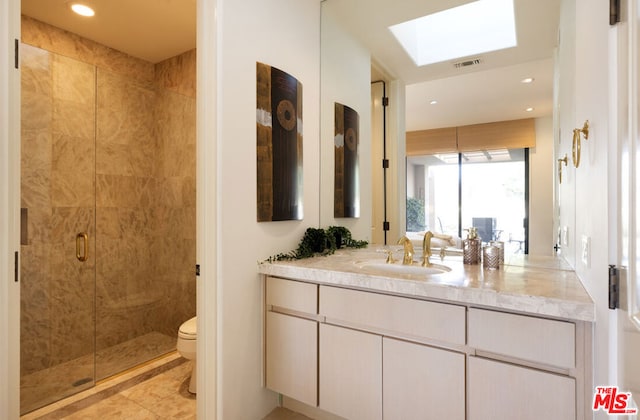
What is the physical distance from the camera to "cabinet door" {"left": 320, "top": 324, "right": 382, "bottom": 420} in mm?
1583

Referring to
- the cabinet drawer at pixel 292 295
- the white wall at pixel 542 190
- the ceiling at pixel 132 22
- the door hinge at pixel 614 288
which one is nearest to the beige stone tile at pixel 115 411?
the cabinet drawer at pixel 292 295

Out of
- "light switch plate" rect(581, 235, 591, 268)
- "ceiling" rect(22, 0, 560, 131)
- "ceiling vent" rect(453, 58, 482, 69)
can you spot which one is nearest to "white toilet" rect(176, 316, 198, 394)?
"ceiling" rect(22, 0, 560, 131)

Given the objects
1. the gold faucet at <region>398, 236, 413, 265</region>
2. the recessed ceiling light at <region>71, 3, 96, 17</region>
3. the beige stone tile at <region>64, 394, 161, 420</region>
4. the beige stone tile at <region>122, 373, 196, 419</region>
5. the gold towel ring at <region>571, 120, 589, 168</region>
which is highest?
the recessed ceiling light at <region>71, 3, 96, 17</region>

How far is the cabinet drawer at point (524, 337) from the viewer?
46.1 inches

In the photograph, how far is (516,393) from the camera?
1262mm

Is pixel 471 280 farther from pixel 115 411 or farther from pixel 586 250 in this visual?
pixel 115 411

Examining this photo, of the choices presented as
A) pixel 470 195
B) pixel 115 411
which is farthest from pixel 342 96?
pixel 115 411

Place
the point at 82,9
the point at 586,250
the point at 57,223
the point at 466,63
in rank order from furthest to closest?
1. the point at 57,223
2. the point at 82,9
3. the point at 466,63
4. the point at 586,250

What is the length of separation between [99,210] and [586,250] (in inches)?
130

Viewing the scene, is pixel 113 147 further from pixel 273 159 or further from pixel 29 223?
pixel 273 159

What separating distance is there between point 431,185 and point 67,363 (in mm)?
3050

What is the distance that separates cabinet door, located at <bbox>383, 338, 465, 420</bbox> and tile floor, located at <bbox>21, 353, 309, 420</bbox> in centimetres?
68

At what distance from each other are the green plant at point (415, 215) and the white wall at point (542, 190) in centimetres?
59

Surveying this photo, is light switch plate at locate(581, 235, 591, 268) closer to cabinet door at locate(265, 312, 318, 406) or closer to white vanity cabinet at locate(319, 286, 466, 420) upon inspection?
white vanity cabinet at locate(319, 286, 466, 420)
